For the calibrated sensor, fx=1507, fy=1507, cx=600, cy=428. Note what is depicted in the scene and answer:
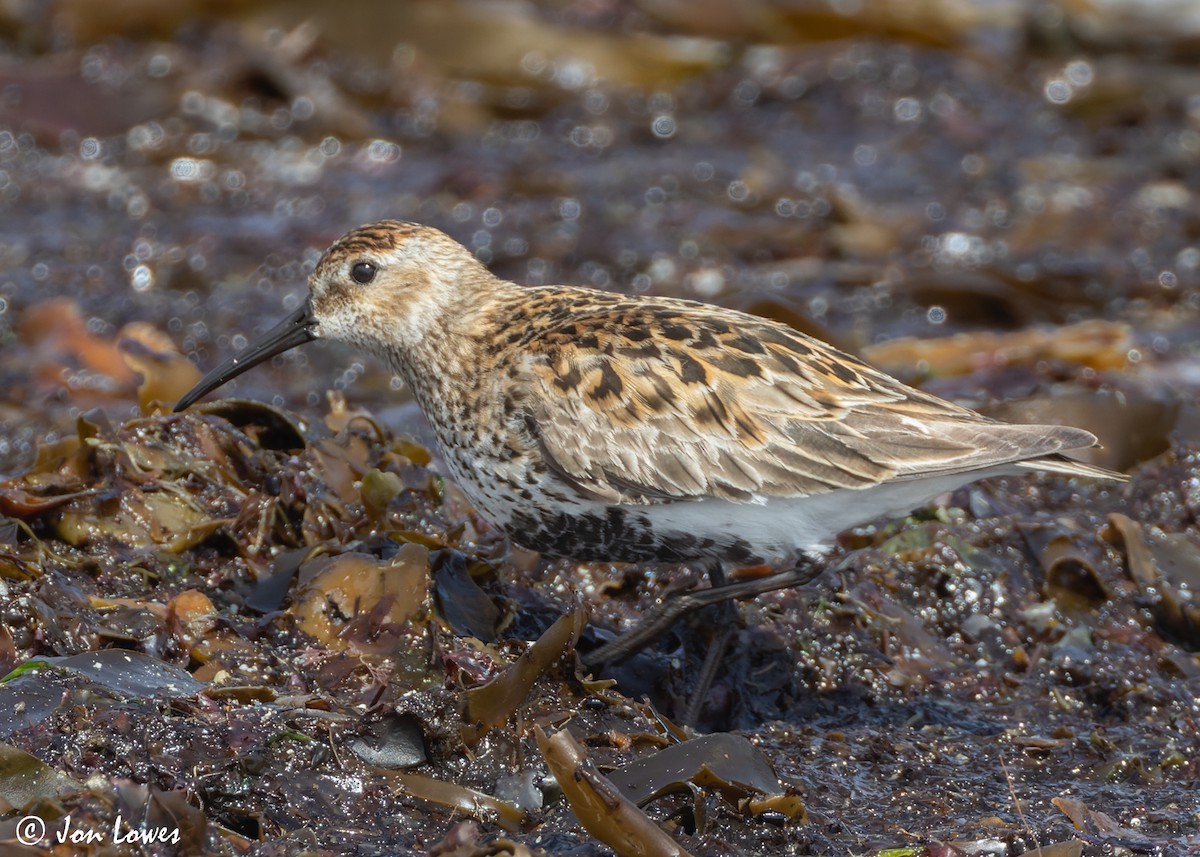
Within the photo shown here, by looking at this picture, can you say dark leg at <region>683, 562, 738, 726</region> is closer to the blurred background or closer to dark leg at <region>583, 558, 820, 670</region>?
dark leg at <region>583, 558, 820, 670</region>

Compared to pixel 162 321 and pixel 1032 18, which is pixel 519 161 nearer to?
pixel 162 321

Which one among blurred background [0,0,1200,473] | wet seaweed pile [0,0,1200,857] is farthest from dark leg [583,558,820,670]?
blurred background [0,0,1200,473]

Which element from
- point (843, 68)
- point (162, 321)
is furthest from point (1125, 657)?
point (843, 68)

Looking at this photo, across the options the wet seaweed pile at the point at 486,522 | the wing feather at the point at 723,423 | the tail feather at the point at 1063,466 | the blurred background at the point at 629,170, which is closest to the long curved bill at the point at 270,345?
the wet seaweed pile at the point at 486,522

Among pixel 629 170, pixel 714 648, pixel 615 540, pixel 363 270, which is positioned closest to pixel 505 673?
pixel 615 540

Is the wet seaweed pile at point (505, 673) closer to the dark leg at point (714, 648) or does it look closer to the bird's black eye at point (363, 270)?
the dark leg at point (714, 648)

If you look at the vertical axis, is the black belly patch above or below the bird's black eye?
below

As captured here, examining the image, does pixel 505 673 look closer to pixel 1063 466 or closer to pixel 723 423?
pixel 723 423
